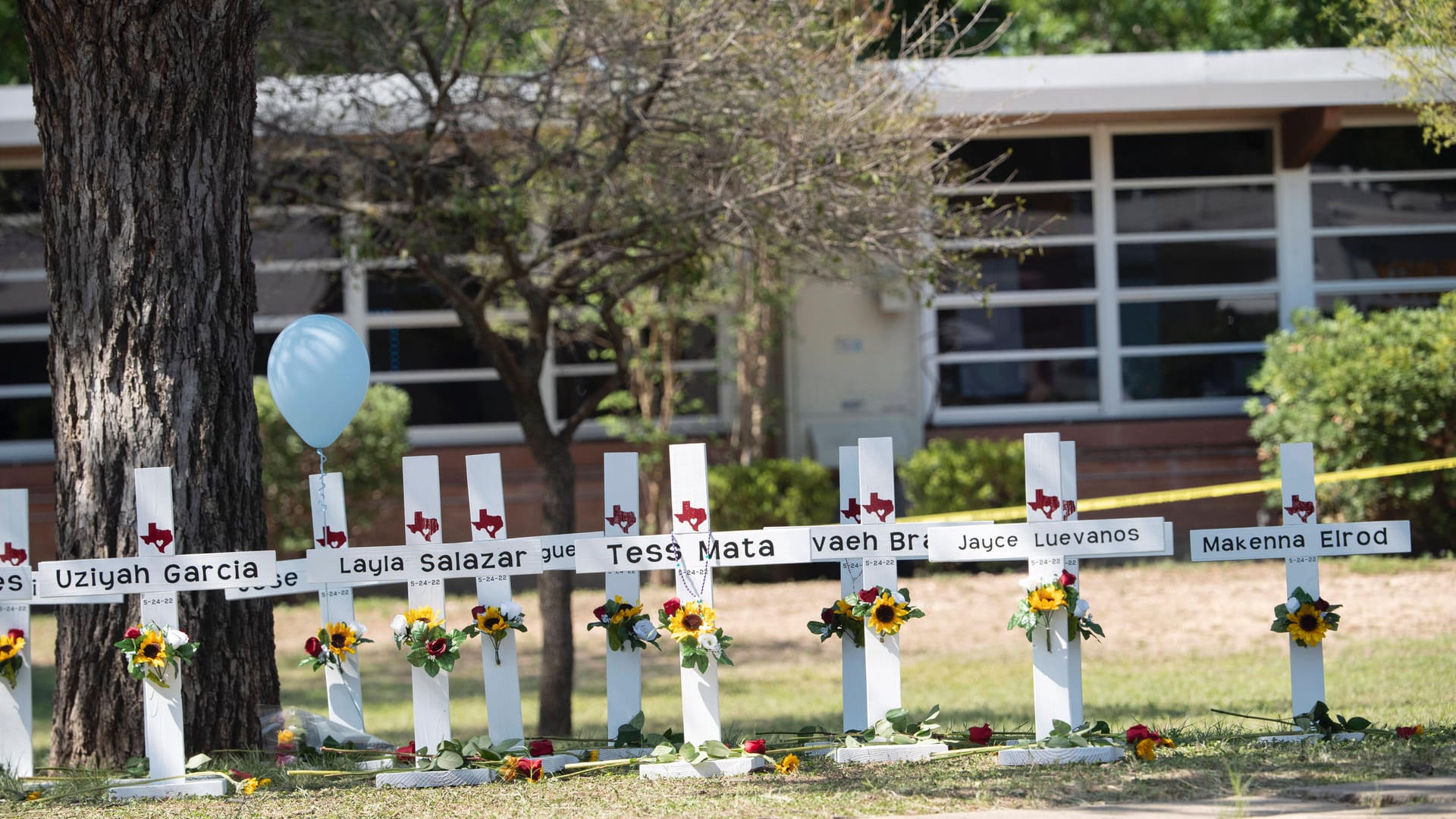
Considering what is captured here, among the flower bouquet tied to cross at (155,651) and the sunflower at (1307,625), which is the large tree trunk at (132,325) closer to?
the flower bouquet tied to cross at (155,651)

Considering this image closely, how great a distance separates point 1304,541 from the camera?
489cm

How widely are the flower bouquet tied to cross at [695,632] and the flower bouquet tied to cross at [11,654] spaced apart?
237 centimetres

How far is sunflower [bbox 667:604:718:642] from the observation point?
4770mm

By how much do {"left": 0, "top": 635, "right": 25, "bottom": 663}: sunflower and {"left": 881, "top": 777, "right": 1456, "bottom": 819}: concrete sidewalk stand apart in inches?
128

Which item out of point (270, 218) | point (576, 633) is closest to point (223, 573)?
point (270, 218)

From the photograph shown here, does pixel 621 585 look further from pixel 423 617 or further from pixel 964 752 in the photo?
pixel 964 752

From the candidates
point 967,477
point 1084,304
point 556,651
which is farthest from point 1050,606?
point 1084,304

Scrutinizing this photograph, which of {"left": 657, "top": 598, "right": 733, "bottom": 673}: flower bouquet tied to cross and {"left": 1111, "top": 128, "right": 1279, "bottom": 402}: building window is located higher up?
{"left": 1111, "top": 128, "right": 1279, "bottom": 402}: building window

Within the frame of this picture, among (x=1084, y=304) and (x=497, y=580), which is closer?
(x=497, y=580)

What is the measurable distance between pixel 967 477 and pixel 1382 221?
573 centimetres

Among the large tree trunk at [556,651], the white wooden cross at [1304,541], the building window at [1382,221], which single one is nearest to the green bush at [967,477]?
the building window at [1382,221]

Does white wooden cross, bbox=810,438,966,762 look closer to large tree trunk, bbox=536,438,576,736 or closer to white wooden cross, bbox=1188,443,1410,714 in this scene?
white wooden cross, bbox=1188,443,1410,714

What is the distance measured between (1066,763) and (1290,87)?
1054 centimetres

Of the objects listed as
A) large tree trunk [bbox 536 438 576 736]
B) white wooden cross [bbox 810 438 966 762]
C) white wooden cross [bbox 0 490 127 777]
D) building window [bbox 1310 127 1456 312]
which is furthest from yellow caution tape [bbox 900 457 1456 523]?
white wooden cross [bbox 0 490 127 777]
